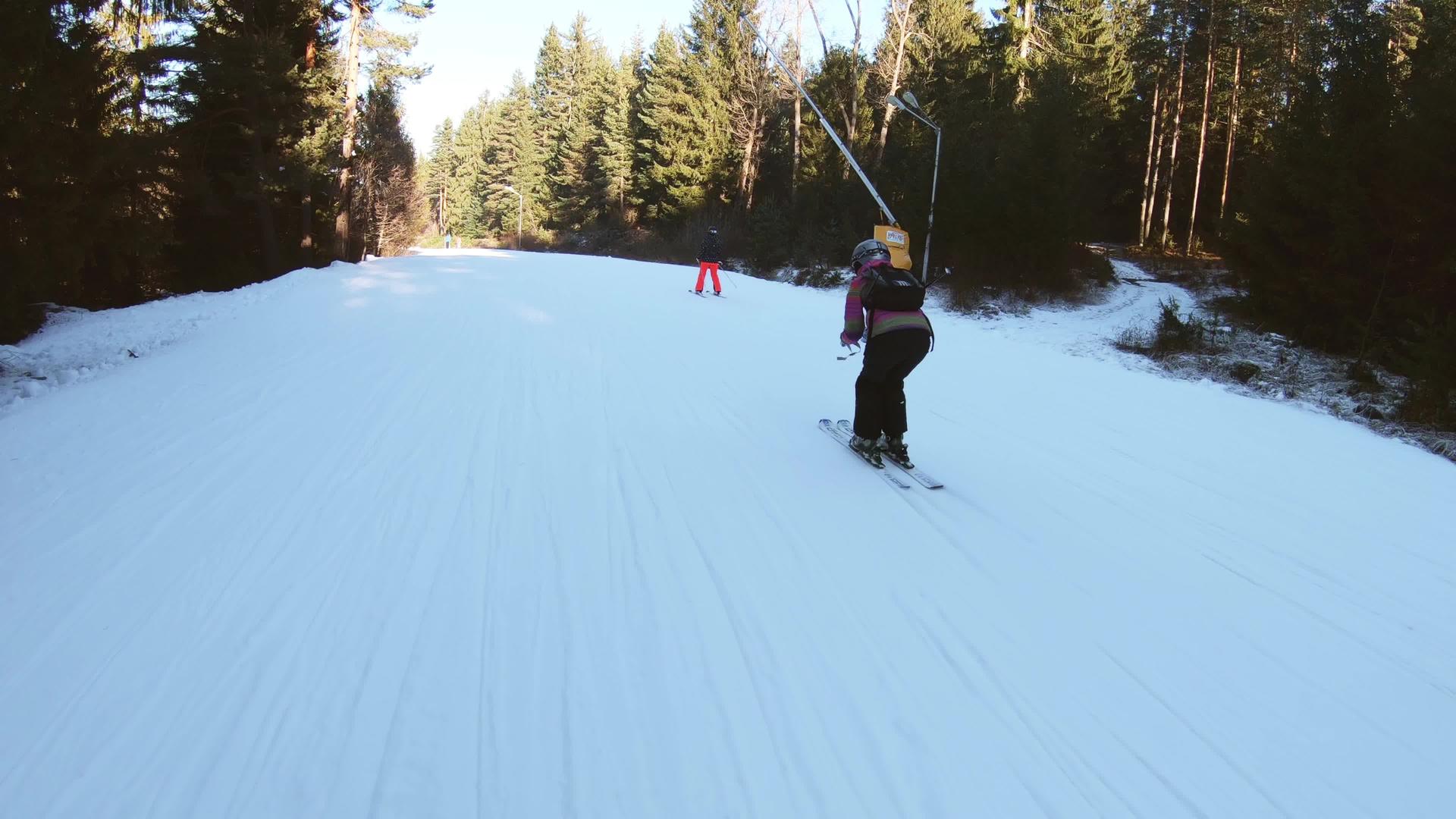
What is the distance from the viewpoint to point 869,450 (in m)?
6.22

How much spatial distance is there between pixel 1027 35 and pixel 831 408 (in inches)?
1114

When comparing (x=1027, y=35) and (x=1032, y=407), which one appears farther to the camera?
(x=1027, y=35)

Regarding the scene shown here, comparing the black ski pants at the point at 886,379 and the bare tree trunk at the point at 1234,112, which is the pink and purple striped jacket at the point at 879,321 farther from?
the bare tree trunk at the point at 1234,112

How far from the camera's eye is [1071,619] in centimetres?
390

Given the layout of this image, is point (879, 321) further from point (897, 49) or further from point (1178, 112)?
point (1178, 112)

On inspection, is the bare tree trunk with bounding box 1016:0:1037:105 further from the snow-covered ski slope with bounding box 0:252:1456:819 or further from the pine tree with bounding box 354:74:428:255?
the snow-covered ski slope with bounding box 0:252:1456:819

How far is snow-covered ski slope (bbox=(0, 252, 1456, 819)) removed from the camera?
275 centimetres

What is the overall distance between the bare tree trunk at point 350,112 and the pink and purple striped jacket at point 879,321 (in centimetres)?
2259

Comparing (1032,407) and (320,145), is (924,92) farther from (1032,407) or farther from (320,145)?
(1032,407)

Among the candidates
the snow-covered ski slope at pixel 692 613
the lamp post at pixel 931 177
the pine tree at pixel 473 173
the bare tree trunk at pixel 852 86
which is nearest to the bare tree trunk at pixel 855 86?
the bare tree trunk at pixel 852 86

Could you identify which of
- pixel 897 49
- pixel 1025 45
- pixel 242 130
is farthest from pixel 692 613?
pixel 1025 45

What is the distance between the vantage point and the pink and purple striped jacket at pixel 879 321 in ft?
18.9

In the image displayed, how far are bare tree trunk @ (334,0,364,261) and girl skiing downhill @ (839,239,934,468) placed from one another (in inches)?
888

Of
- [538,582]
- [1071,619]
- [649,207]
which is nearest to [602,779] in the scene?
[538,582]
